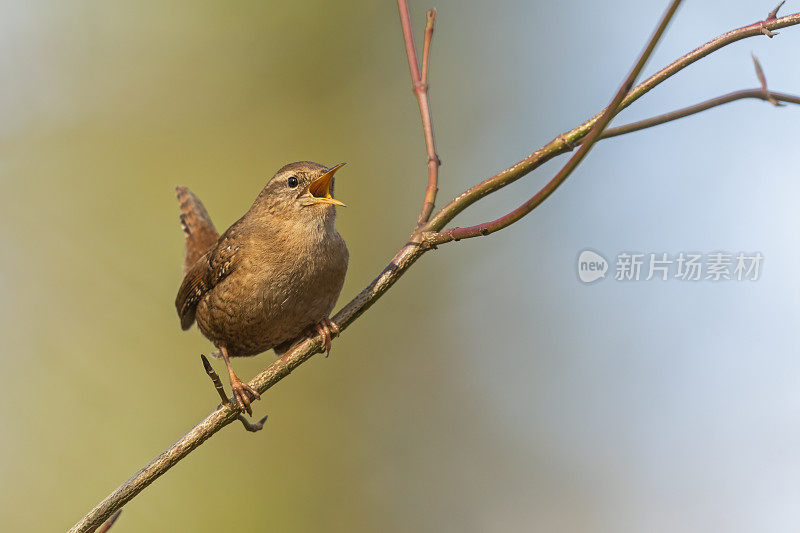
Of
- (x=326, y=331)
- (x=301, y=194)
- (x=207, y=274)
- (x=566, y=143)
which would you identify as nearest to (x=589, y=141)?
(x=566, y=143)

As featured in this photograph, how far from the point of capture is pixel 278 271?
112 inches

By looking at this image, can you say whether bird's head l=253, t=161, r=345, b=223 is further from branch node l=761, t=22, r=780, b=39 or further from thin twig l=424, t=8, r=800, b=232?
branch node l=761, t=22, r=780, b=39

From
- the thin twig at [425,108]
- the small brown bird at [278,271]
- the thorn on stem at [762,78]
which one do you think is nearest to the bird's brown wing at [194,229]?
the small brown bird at [278,271]

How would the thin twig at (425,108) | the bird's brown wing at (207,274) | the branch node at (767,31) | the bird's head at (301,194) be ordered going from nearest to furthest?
the branch node at (767,31), the thin twig at (425,108), the bird's head at (301,194), the bird's brown wing at (207,274)

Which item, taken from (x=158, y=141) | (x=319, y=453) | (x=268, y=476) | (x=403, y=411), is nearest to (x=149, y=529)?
(x=268, y=476)

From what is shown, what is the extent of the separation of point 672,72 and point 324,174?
168 cm

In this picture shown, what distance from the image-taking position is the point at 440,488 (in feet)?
25.8

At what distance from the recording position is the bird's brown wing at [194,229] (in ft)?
13.6

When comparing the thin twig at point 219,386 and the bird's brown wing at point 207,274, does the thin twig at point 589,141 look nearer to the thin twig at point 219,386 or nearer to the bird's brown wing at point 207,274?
the thin twig at point 219,386

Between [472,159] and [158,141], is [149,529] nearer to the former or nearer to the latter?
[158,141]
